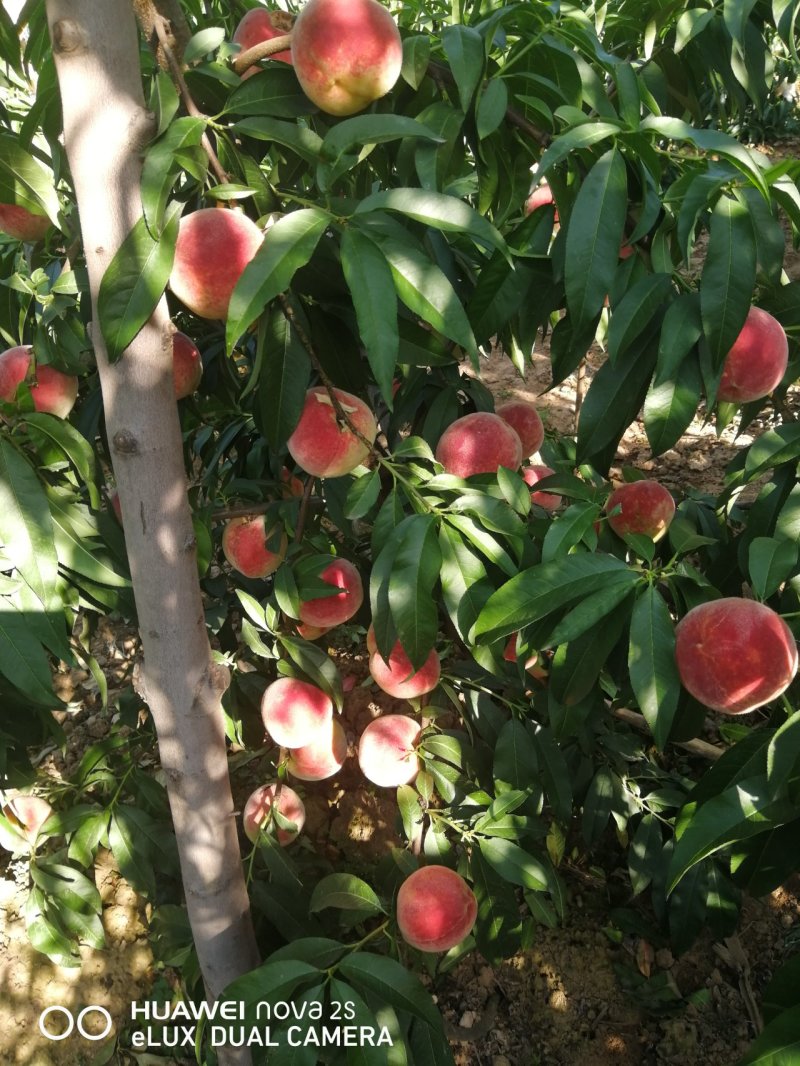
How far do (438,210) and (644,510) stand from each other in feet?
2.16

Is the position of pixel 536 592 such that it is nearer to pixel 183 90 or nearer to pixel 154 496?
pixel 154 496

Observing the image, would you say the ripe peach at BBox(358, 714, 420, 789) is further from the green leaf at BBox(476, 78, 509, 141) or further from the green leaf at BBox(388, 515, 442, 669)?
the green leaf at BBox(476, 78, 509, 141)

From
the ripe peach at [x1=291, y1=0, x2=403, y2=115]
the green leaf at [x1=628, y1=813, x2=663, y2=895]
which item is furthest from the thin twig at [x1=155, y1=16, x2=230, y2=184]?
the green leaf at [x1=628, y1=813, x2=663, y2=895]

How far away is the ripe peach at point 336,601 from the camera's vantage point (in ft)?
4.37

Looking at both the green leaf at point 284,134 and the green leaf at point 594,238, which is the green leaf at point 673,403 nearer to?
the green leaf at point 594,238

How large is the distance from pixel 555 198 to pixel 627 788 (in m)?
1.25

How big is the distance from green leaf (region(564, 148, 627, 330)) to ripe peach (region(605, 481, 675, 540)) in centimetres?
47

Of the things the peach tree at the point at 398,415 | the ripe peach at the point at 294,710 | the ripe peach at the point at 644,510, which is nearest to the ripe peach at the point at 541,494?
the peach tree at the point at 398,415

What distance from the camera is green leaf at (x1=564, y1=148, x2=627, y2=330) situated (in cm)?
88

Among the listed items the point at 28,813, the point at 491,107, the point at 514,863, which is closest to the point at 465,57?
the point at 491,107

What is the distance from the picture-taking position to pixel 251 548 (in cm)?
140

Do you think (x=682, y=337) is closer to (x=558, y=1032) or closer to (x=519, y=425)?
(x=519, y=425)

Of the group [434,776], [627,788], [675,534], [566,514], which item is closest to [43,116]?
[566,514]

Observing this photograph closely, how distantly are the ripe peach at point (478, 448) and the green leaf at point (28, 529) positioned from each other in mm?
557
